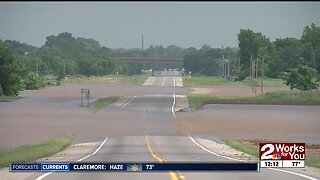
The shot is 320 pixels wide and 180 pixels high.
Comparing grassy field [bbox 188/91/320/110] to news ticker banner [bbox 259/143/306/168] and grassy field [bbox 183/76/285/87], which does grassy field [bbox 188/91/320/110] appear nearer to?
grassy field [bbox 183/76/285/87]

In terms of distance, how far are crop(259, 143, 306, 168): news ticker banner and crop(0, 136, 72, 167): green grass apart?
8.61 m

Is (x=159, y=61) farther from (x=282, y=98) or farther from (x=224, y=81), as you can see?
(x=282, y=98)

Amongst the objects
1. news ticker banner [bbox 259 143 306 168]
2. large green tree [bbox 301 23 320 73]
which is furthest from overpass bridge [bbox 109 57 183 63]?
news ticker banner [bbox 259 143 306 168]

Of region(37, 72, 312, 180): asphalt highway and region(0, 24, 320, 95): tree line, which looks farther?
region(0, 24, 320, 95): tree line

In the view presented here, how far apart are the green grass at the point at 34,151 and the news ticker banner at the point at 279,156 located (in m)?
8.61

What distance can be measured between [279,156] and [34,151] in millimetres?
12943

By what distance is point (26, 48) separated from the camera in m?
26.1

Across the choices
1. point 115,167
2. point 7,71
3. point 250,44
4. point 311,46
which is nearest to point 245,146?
point 250,44

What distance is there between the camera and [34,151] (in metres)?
22.4

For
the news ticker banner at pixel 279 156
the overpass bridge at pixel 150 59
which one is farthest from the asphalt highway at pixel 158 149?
the news ticker banner at pixel 279 156

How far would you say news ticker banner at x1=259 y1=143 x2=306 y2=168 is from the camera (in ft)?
38.9

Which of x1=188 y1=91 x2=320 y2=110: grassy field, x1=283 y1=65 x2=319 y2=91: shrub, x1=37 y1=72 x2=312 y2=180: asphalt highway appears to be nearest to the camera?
x1=37 y1=72 x2=312 y2=180: asphalt highway

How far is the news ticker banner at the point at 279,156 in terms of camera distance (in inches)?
467

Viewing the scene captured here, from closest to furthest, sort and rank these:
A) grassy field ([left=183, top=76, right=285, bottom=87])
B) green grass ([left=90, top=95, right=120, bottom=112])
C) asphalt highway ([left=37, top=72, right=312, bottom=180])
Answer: asphalt highway ([left=37, top=72, right=312, bottom=180]), grassy field ([left=183, top=76, right=285, bottom=87]), green grass ([left=90, top=95, right=120, bottom=112])
